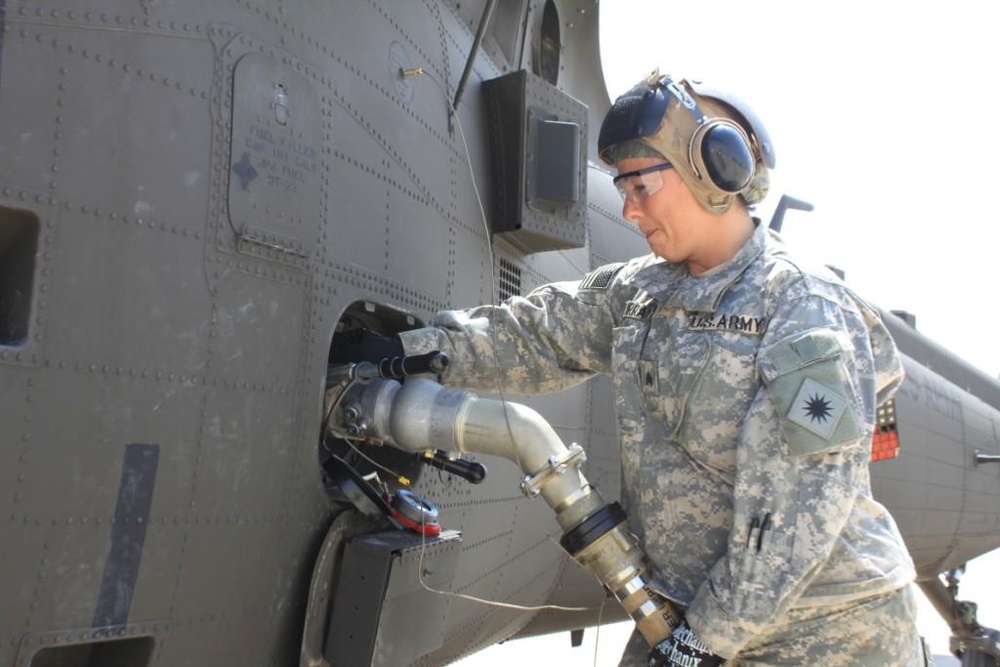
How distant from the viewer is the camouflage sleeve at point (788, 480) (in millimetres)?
2605

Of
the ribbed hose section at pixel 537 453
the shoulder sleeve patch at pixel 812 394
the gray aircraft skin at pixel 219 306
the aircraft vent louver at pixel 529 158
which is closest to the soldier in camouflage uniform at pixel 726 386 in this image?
the shoulder sleeve patch at pixel 812 394

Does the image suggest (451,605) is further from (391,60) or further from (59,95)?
(59,95)

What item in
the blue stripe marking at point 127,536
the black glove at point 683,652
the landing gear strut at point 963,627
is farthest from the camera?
the landing gear strut at point 963,627

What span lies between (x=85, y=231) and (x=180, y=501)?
766 mm

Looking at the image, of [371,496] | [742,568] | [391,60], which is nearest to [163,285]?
[371,496]

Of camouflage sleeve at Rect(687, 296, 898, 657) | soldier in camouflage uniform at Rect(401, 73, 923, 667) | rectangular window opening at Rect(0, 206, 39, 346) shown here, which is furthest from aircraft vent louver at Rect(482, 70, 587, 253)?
rectangular window opening at Rect(0, 206, 39, 346)

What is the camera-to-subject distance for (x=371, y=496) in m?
3.38

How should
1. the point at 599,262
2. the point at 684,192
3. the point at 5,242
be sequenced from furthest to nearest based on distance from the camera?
the point at 599,262
the point at 684,192
the point at 5,242

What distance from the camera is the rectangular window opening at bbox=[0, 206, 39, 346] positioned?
2438mm

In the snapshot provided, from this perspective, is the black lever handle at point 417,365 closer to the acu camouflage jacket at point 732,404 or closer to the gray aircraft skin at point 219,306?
the acu camouflage jacket at point 732,404

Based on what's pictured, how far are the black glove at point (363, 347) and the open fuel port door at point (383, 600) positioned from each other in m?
0.60

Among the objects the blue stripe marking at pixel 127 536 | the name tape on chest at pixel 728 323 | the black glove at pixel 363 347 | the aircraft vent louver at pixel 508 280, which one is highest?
the aircraft vent louver at pixel 508 280

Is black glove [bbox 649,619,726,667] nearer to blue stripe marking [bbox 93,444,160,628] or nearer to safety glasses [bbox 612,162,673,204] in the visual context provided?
safety glasses [bbox 612,162,673,204]

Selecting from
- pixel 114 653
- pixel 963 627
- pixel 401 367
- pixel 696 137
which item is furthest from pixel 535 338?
pixel 963 627
